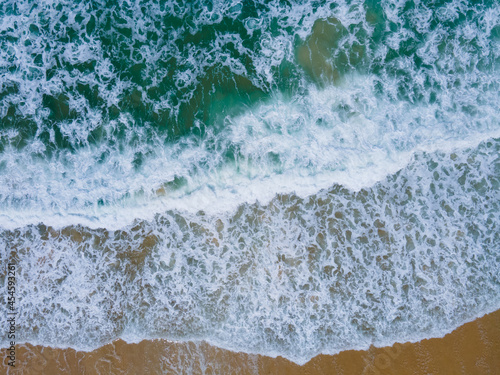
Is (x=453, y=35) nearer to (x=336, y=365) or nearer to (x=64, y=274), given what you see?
(x=336, y=365)

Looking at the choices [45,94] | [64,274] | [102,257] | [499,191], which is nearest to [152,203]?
[102,257]

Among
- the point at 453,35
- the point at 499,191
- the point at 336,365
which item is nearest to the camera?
the point at 336,365

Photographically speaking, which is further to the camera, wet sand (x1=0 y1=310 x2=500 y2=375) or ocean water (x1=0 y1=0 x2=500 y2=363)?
ocean water (x1=0 y1=0 x2=500 y2=363)

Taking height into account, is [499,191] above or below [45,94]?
below

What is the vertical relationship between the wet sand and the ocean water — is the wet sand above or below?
below

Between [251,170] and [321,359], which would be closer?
[321,359]
